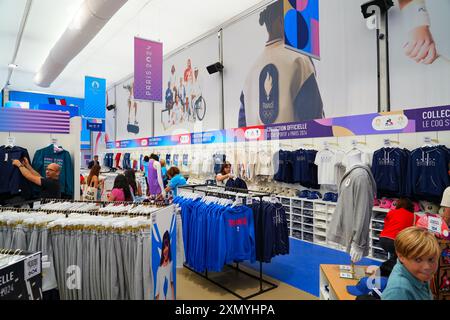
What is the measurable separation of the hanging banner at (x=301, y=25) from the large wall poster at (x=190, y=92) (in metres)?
5.74

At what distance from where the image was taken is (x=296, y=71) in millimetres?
6852

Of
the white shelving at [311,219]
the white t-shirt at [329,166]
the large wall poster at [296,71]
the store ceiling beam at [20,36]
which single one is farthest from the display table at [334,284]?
the store ceiling beam at [20,36]

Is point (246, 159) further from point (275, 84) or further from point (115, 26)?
point (115, 26)

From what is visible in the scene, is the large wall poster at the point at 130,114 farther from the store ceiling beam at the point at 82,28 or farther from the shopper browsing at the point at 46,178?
the shopper browsing at the point at 46,178

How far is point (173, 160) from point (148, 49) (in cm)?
509

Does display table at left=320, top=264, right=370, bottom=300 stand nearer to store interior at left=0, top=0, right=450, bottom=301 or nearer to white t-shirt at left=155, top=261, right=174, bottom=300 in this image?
store interior at left=0, top=0, right=450, bottom=301

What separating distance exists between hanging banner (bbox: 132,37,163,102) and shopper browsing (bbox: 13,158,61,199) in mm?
2648

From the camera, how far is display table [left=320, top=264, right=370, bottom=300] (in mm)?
2080

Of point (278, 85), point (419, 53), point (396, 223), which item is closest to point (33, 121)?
point (396, 223)

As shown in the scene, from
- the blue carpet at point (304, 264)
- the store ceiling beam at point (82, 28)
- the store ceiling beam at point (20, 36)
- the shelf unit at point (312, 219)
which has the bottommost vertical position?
the blue carpet at point (304, 264)

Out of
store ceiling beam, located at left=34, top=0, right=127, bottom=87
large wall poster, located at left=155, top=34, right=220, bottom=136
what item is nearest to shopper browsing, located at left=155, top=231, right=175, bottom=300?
store ceiling beam, located at left=34, top=0, right=127, bottom=87

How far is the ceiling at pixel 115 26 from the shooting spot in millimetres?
7316

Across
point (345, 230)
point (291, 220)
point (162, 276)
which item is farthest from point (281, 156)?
point (162, 276)

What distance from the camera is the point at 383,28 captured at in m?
5.20
